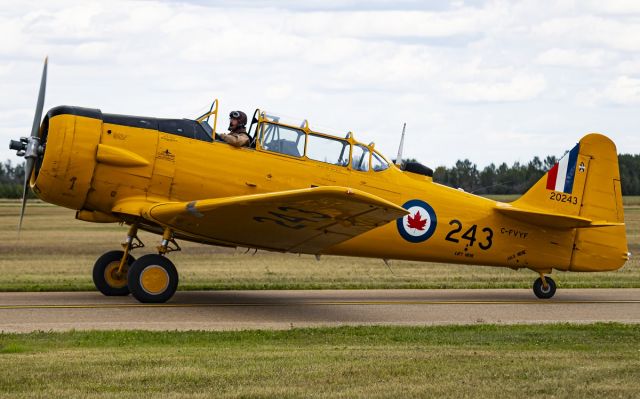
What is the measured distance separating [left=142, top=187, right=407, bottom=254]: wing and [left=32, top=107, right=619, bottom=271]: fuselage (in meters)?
0.51

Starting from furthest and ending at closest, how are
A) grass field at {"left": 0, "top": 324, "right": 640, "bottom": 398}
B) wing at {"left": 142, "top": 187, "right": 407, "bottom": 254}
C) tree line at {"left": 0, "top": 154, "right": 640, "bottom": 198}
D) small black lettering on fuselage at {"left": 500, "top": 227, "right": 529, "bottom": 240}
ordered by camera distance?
Result: tree line at {"left": 0, "top": 154, "right": 640, "bottom": 198} < small black lettering on fuselage at {"left": 500, "top": 227, "right": 529, "bottom": 240} < wing at {"left": 142, "top": 187, "right": 407, "bottom": 254} < grass field at {"left": 0, "top": 324, "right": 640, "bottom": 398}

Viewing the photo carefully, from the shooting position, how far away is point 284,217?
13.5 metres

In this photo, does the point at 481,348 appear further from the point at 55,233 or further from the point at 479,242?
the point at 55,233

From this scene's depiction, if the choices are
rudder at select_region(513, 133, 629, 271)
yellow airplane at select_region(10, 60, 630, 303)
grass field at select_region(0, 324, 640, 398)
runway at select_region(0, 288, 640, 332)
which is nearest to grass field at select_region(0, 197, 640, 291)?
runway at select_region(0, 288, 640, 332)

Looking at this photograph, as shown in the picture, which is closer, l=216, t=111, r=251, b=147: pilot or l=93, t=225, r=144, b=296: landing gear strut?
l=216, t=111, r=251, b=147: pilot

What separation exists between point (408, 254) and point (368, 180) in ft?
4.61

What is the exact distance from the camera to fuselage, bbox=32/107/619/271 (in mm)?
14109

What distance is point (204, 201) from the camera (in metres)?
13.6

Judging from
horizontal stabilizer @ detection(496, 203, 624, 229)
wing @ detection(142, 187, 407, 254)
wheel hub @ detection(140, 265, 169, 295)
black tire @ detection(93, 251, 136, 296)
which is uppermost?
horizontal stabilizer @ detection(496, 203, 624, 229)

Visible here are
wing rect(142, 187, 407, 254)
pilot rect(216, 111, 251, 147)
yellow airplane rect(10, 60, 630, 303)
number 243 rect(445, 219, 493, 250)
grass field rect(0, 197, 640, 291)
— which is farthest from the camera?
grass field rect(0, 197, 640, 291)

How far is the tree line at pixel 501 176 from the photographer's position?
5044 centimetres

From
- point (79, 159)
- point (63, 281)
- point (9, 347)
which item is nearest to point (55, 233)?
point (63, 281)

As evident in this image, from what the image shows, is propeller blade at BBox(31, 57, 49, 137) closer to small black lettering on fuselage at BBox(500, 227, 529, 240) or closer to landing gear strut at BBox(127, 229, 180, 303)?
landing gear strut at BBox(127, 229, 180, 303)

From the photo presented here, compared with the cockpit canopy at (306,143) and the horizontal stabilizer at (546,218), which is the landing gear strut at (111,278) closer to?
the cockpit canopy at (306,143)
